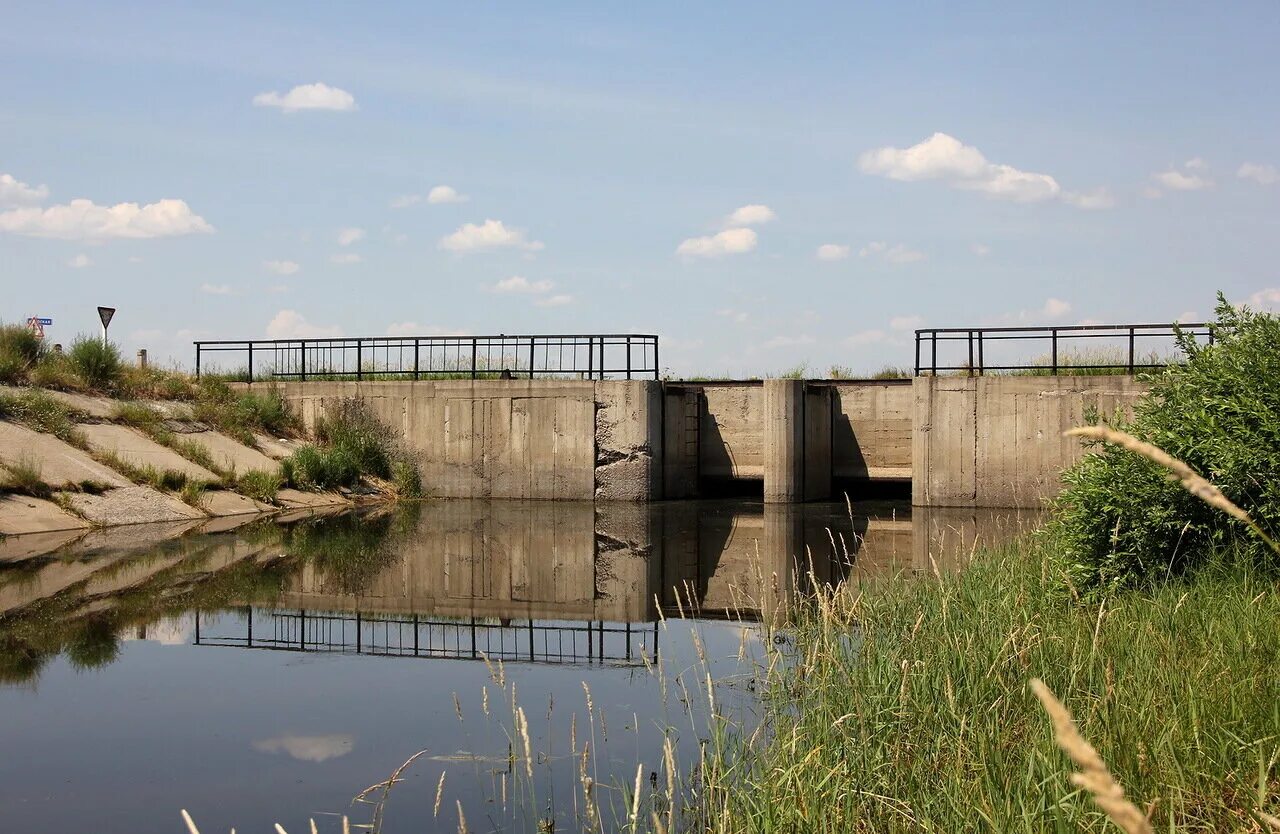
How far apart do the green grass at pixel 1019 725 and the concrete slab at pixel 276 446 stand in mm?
18953

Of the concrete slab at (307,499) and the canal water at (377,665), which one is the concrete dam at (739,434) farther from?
the canal water at (377,665)

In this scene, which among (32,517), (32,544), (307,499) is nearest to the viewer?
(32,544)

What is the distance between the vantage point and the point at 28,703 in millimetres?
8516

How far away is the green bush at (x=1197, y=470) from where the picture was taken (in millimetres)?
8039

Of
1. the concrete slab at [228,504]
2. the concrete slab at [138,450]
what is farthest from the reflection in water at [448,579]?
the concrete slab at [138,450]

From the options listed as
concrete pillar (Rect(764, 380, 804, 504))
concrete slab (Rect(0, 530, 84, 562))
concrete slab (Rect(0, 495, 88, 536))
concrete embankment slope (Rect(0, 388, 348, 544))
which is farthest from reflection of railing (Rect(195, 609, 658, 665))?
concrete pillar (Rect(764, 380, 804, 504))

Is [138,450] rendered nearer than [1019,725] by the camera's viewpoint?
No

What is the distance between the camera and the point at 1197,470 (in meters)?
8.16

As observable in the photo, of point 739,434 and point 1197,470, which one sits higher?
point 1197,470

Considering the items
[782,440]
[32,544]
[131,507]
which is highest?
[782,440]

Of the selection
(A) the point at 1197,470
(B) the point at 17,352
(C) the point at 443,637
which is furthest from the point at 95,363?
(A) the point at 1197,470

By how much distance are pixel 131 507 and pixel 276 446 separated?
586 cm

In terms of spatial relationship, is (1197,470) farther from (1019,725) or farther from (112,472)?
(112,472)

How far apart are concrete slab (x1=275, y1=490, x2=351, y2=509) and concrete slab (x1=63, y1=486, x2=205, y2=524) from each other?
218cm
